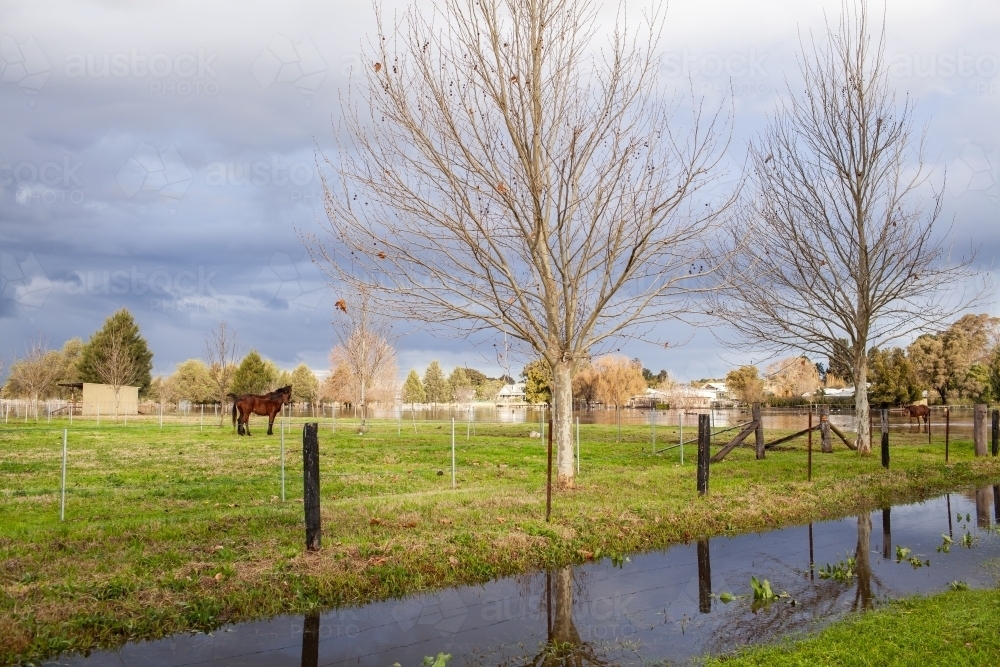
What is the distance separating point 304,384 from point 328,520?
307 feet

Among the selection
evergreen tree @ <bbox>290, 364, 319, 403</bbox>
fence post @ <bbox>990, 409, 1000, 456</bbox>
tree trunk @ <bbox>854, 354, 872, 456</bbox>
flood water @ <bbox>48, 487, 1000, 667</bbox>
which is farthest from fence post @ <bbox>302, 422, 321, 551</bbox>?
evergreen tree @ <bbox>290, 364, 319, 403</bbox>

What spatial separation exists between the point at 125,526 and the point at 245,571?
3440mm

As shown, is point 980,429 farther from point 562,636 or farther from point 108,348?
point 108,348

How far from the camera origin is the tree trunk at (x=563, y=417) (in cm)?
1409

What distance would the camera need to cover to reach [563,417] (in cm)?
1411

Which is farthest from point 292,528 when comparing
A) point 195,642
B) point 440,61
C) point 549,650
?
point 440,61

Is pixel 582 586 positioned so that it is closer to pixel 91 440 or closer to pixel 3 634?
pixel 3 634

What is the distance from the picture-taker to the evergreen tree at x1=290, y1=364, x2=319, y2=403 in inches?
3925

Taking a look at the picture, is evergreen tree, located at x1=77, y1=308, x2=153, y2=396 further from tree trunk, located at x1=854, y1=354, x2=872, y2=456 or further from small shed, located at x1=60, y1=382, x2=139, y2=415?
tree trunk, located at x1=854, y1=354, x2=872, y2=456

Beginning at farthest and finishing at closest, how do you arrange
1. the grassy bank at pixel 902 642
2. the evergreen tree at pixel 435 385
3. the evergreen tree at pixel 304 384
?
the evergreen tree at pixel 435 385 < the evergreen tree at pixel 304 384 < the grassy bank at pixel 902 642

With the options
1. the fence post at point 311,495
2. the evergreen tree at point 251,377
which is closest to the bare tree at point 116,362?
the evergreen tree at point 251,377

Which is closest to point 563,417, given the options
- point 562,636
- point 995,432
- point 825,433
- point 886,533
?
point 886,533

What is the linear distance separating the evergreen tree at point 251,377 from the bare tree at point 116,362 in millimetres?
9788

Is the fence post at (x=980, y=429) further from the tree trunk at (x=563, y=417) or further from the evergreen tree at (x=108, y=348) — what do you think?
the evergreen tree at (x=108, y=348)
